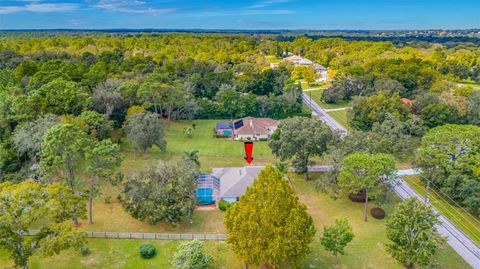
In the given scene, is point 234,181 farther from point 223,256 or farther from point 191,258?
point 191,258

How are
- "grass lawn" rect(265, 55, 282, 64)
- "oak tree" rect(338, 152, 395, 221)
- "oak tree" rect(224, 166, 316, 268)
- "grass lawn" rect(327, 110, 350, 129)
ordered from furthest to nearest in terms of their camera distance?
"grass lawn" rect(265, 55, 282, 64) → "grass lawn" rect(327, 110, 350, 129) → "oak tree" rect(338, 152, 395, 221) → "oak tree" rect(224, 166, 316, 268)

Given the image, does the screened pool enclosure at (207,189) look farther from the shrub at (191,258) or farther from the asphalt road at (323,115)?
the asphalt road at (323,115)

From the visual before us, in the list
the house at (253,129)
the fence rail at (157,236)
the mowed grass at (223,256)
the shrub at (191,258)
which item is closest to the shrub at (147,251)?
the mowed grass at (223,256)

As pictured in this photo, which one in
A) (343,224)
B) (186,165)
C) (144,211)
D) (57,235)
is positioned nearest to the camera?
(57,235)

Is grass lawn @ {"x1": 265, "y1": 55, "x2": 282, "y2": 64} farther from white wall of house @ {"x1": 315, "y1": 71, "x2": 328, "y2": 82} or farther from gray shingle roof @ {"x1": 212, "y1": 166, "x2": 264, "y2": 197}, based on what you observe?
gray shingle roof @ {"x1": 212, "y1": 166, "x2": 264, "y2": 197}

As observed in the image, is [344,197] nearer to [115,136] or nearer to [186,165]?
[186,165]

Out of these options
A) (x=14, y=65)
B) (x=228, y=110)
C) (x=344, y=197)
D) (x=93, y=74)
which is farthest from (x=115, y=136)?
Answer: (x=14, y=65)

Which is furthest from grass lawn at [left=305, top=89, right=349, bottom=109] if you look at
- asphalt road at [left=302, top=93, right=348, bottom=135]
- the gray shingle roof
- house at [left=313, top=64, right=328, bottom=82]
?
the gray shingle roof
